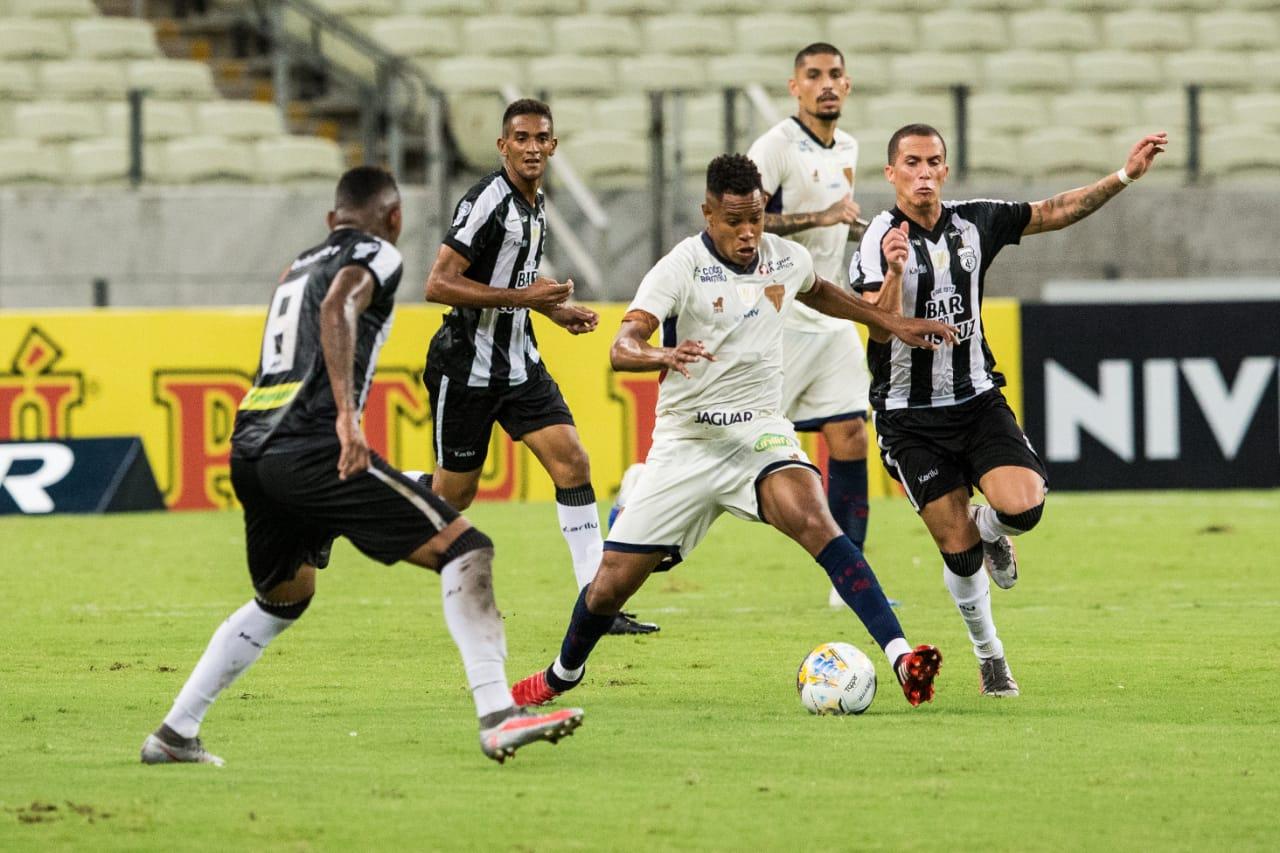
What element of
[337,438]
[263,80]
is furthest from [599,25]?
[337,438]

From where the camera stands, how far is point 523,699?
25.3 feet

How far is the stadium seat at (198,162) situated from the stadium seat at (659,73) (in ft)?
13.3

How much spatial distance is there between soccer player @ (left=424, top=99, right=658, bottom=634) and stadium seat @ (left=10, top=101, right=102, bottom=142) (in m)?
10.5

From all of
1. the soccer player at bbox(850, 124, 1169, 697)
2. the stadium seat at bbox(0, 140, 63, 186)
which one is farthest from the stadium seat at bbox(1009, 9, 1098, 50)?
the soccer player at bbox(850, 124, 1169, 697)

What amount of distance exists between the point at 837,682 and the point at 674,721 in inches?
22.8

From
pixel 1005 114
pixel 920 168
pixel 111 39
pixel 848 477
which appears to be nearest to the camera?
pixel 920 168

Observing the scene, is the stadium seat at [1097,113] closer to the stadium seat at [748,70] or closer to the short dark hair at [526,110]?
the stadium seat at [748,70]

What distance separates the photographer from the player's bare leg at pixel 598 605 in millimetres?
7492

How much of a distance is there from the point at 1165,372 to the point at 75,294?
345 inches

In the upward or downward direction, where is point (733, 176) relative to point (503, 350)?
upward

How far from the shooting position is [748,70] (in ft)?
68.9

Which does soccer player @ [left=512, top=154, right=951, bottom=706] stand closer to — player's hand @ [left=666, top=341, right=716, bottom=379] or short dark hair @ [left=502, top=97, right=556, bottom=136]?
player's hand @ [left=666, top=341, right=716, bottom=379]

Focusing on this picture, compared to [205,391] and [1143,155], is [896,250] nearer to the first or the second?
[1143,155]

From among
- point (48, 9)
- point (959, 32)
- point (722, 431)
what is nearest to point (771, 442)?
point (722, 431)
